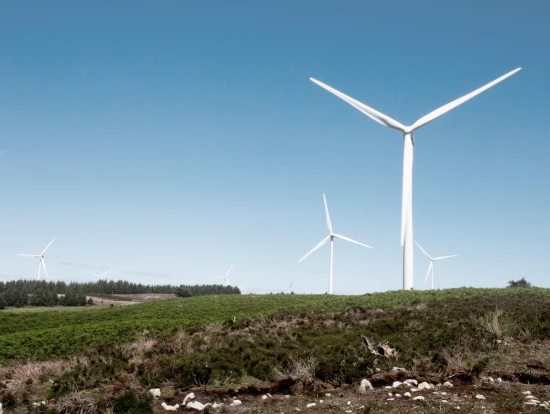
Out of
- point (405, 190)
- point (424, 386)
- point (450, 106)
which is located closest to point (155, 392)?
point (424, 386)

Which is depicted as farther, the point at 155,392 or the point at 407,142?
the point at 407,142

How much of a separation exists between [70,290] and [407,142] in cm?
12406

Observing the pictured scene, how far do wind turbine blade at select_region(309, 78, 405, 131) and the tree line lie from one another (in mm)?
77650

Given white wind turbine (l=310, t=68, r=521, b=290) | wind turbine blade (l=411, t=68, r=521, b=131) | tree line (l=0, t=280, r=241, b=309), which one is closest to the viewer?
white wind turbine (l=310, t=68, r=521, b=290)

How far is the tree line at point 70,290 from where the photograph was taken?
112 metres

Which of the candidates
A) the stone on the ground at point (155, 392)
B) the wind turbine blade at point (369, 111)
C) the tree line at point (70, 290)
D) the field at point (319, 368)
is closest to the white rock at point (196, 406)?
the field at point (319, 368)

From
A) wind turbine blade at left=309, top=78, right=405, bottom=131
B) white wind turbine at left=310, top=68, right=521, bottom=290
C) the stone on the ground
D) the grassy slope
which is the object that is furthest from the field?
wind turbine blade at left=309, top=78, right=405, bottom=131

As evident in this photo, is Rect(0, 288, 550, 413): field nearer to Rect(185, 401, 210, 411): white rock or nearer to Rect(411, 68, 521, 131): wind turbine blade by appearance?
Rect(185, 401, 210, 411): white rock

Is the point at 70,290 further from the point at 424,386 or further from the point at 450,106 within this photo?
the point at 424,386

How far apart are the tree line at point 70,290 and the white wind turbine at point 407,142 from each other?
77897mm

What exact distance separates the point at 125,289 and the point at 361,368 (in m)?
180

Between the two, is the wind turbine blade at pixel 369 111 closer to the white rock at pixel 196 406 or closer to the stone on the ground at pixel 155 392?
the stone on the ground at pixel 155 392

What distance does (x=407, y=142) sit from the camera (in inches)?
2223

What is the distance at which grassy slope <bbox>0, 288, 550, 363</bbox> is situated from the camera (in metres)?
29.4
